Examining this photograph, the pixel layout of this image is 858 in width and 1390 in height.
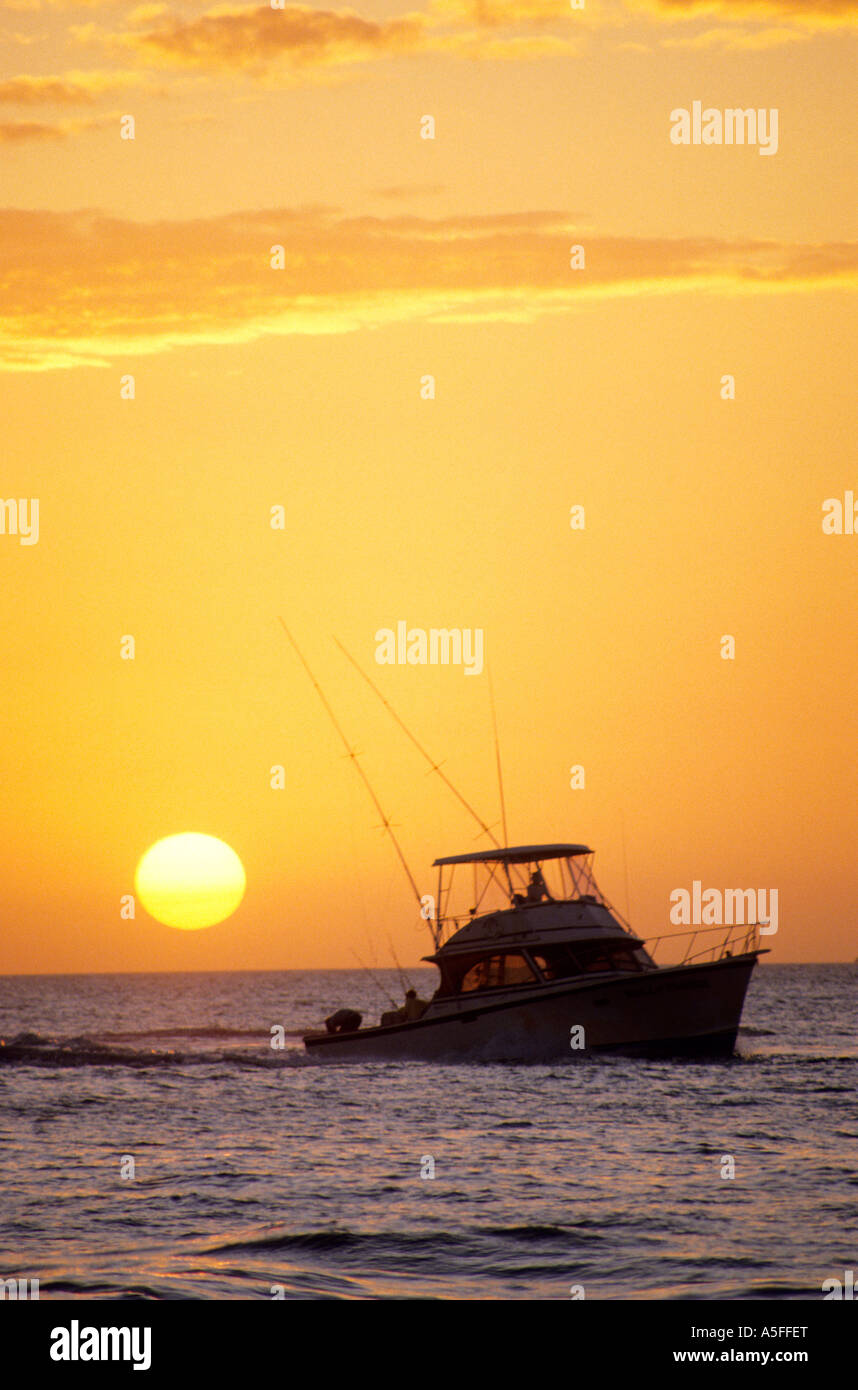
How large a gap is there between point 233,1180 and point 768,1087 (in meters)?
18.9

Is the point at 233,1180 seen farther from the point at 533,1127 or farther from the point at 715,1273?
the point at 715,1273

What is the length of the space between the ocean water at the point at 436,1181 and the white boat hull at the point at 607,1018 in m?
0.67

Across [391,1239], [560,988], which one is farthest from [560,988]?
[391,1239]

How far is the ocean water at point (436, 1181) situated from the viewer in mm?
17719

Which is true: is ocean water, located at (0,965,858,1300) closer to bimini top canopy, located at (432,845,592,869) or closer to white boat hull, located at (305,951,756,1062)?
white boat hull, located at (305,951,756,1062)

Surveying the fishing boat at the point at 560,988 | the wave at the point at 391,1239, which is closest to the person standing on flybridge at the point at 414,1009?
the fishing boat at the point at 560,988

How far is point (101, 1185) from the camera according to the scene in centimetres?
2459

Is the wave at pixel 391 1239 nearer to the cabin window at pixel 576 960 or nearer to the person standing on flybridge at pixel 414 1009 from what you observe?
the cabin window at pixel 576 960

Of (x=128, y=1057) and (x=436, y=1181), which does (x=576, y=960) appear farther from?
(x=128, y=1057)

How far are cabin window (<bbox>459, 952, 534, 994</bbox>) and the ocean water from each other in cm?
239

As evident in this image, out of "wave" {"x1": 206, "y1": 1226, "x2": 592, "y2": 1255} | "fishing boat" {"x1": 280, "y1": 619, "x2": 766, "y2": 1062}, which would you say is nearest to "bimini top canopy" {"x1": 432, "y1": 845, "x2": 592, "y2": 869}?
"fishing boat" {"x1": 280, "y1": 619, "x2": 766, "y2": 1062}

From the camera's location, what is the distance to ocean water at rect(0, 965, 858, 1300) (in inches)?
698
